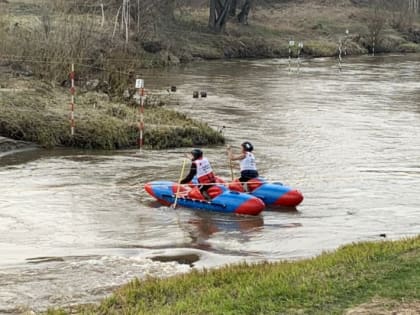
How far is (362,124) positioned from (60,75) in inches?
393

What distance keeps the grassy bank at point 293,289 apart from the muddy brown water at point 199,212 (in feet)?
3.23

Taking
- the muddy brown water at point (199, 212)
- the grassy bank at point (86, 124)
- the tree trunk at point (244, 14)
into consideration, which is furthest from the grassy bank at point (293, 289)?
the tree trunk at point (244, 14)

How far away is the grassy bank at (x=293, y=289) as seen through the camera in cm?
628

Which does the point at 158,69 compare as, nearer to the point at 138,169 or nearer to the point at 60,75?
the point at 60,75

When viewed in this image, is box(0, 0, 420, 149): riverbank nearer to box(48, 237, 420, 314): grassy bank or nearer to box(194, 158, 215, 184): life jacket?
box(194, 158, 215, 184): life jacket

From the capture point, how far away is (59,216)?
12.9m

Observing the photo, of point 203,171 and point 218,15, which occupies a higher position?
point 218,15

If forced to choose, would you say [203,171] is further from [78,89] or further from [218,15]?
[218,15]

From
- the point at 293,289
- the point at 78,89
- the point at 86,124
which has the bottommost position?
the point at 293,289

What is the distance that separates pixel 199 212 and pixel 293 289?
6834 mm

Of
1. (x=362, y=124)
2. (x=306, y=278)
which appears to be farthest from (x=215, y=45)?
(x=306, y=278)

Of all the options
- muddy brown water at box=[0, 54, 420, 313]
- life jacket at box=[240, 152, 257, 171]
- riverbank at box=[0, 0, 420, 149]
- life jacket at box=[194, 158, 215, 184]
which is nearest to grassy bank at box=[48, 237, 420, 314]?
muddy brown water at box=[0, 54, 420, 313]

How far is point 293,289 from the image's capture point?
6734 mm

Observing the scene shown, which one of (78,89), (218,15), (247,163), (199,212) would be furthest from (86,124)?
(218,15)
